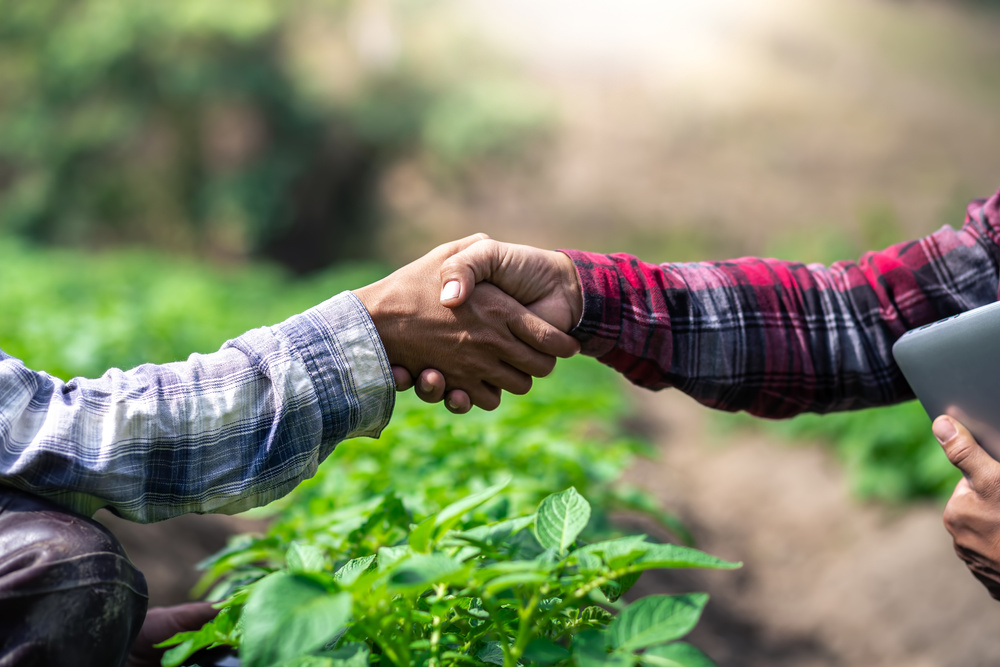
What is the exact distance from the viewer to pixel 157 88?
16484mm

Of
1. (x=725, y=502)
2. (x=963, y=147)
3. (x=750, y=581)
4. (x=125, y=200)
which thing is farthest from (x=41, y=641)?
(x=125, y=200)

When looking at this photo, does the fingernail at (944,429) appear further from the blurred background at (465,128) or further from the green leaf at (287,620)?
the blurred background at (465,128)

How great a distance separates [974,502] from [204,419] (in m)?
1.37

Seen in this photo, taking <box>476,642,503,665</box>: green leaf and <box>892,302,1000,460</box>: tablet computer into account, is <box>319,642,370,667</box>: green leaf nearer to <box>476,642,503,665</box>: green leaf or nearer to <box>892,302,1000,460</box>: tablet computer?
<box>476,642,503,665</box>: green leaf

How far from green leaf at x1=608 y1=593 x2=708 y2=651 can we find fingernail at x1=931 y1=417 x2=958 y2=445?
0.85 m

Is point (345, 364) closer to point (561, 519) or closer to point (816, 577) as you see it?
point (561, 519)

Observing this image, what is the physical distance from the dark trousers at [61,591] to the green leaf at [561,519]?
58 centimetres

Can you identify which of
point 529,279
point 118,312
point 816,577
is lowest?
point 816,577

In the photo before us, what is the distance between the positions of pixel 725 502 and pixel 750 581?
1.19 m

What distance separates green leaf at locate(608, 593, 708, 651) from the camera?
2.86 ft

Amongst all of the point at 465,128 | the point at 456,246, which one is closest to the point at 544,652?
the point at 456,246

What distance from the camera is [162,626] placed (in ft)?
4.72

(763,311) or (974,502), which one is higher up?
(763,311)

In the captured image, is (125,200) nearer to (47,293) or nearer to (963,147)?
(47,293)
